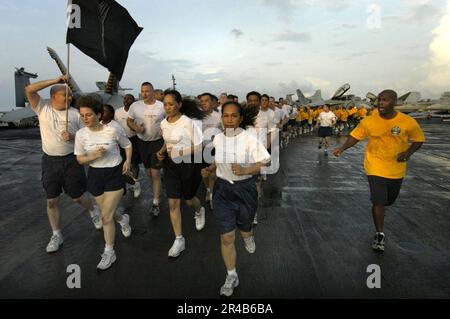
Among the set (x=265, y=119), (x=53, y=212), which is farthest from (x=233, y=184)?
(x=265, y=119)

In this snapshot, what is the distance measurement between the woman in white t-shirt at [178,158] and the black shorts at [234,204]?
33.0 inches

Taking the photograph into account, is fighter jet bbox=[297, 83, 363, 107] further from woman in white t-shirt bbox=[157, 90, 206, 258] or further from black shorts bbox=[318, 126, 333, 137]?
woman in white t-shirt bbox=[157, 90, 206, 258]

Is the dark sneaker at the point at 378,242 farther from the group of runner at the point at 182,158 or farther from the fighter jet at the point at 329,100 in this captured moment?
the fighter jet at the point at 329,100

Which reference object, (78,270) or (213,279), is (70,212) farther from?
(213,279)

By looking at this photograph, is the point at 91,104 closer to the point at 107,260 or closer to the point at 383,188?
the point at 107,260

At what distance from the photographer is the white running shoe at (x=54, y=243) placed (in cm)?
373

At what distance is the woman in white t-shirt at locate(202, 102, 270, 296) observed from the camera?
9.32 feet

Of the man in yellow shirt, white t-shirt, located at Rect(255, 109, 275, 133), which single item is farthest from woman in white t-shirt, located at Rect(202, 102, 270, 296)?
white t-shirt, located at Rect(255, 109, 275, 133)

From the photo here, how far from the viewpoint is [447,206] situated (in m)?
5.33

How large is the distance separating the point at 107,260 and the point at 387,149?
3519 millimetres

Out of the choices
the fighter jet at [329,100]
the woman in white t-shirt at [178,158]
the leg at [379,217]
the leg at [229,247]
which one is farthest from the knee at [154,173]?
the fighter jet at [329,100]

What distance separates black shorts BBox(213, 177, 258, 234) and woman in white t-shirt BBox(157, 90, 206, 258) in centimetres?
84

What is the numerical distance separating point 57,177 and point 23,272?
110 centimetres
